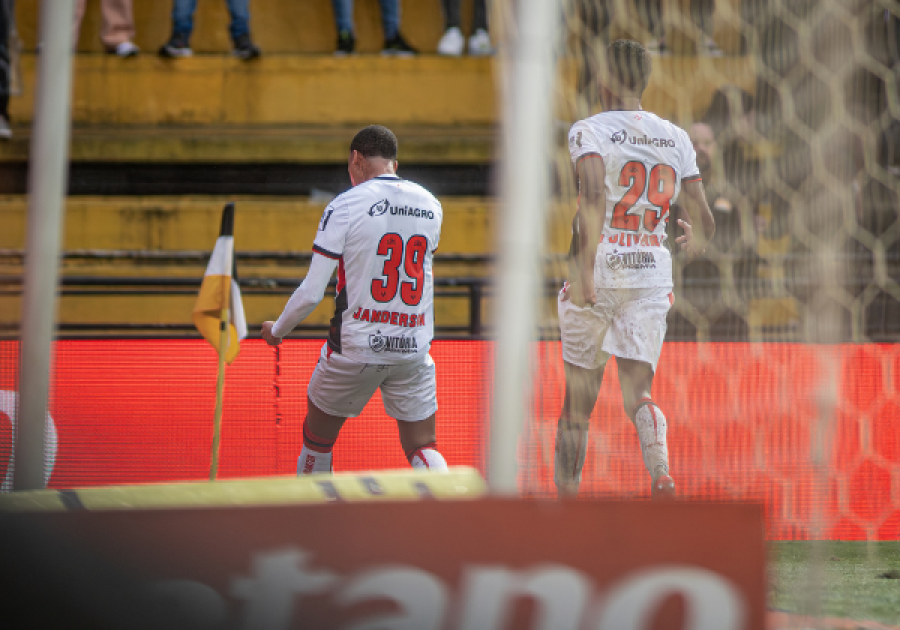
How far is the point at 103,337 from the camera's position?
5.68m

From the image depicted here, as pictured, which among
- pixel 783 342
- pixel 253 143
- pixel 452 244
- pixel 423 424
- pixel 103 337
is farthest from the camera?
pixel 253 143

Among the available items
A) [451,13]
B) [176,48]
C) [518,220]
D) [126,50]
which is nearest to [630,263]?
[518,220]

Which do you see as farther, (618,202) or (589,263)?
(618,202)

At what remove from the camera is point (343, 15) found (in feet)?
32.7

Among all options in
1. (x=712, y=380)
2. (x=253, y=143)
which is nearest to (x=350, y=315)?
(x=712, y=380)

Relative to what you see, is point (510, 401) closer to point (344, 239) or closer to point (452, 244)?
point (344, 239)

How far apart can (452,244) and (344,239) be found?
547 cm

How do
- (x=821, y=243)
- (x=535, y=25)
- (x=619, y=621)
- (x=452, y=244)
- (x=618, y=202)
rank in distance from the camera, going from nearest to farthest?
(x=619, y=621), (x=535, y=25), (x=821, y=243), (x=618, y=202), (x=452, y=244)

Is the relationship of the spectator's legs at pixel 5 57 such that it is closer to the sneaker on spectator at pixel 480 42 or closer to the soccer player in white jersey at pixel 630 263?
the sneaker on spectator at pixel 480 42

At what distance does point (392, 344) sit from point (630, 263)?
1002 mm

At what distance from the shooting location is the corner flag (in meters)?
4.55

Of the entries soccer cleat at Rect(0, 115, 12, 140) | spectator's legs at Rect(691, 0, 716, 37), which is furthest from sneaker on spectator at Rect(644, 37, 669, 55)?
soccer cleat at Rect(0, 115, 12, 140)

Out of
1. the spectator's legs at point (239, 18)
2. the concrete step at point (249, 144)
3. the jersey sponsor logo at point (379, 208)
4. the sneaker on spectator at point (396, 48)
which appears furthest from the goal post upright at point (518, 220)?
the sneaker on spectator at point (396, 48)

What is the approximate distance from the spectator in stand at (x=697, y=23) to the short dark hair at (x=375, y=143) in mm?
1297
